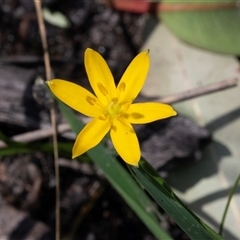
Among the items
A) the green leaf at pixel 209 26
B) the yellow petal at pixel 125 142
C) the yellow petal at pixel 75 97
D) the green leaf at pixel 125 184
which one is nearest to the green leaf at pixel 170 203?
the yellow petal at pixel 125 142

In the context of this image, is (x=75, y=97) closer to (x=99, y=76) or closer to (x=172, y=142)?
(x=99, y=76)

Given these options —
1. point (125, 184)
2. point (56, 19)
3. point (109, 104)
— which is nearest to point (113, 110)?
point (109, 104)

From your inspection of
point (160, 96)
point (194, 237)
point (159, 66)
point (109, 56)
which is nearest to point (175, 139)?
point (160, 96)

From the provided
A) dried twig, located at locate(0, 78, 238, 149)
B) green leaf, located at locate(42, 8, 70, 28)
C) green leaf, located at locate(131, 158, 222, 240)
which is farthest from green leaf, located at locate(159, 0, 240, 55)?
green leaf, located at locate(131, 158, 222, 240)

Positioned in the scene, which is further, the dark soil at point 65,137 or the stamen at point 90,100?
the dark soil at point 65,137

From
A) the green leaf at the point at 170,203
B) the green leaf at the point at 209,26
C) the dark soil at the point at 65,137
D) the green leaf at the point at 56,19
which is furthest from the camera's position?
the green leaf at the point at 56,19

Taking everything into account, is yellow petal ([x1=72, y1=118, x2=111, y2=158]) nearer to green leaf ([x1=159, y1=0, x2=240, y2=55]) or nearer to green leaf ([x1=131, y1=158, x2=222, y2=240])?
green leaf ([x1=131, y1=158, x2=222, y2=240])

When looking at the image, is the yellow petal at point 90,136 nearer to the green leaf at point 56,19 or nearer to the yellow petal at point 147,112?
the yellow petal at point 147,112
